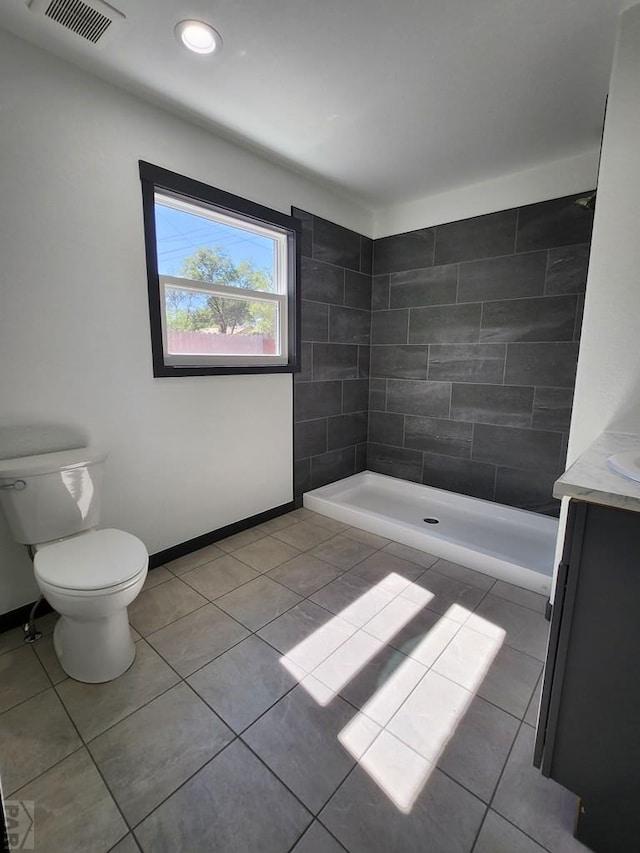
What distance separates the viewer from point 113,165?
1.88 meters

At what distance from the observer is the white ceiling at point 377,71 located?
1.44 m

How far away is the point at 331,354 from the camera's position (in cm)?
322

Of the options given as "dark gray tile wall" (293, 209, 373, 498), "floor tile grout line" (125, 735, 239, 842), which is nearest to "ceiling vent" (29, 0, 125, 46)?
"dark gray tile wall" (293, 209, 373, 498)

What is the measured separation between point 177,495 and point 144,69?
2.10 metres

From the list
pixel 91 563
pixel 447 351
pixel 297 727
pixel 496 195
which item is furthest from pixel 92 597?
pixel 496 195

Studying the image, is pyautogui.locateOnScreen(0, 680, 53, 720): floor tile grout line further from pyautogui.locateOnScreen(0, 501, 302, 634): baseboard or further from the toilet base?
pyautogui.locateOnScreen(0, 501, 302, 634): baseboard

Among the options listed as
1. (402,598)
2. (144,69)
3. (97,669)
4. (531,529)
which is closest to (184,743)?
(97,669)

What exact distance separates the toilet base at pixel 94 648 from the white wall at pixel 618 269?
2078 millimetres

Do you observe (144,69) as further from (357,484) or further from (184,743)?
(357,484)

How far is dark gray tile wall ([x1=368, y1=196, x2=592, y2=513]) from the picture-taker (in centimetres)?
261

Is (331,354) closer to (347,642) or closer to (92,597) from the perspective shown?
(347,642)

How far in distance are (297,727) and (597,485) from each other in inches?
47.8

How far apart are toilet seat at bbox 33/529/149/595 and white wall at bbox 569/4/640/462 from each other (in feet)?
6.38
